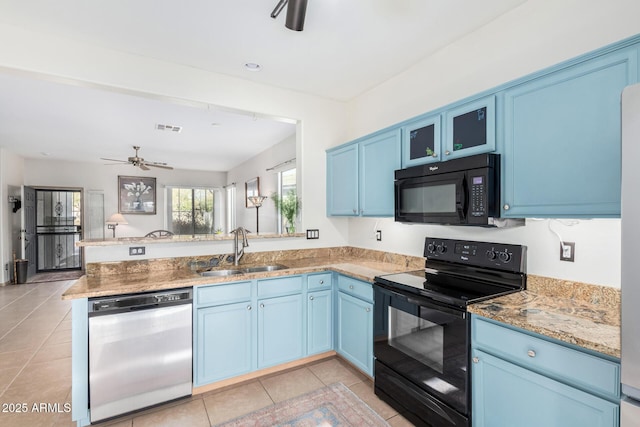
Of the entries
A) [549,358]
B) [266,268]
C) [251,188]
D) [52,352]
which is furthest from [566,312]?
[251,188]

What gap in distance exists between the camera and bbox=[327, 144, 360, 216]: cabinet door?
10.1ft

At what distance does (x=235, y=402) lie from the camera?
2.31 meters

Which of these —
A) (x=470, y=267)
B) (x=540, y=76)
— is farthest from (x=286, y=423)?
(x=540, y=76)

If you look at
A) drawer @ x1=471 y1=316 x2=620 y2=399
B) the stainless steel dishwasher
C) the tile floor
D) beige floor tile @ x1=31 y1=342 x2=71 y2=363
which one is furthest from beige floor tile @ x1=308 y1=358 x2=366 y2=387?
beige floor tile @ x1=31 y1=342 x2=71 y2=363

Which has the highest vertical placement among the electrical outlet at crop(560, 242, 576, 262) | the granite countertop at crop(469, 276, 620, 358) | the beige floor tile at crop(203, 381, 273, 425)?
the electrical outlet at crop(560, 242, 576, 262)

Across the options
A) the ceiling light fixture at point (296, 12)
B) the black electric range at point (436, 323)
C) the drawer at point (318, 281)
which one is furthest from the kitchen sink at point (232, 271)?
the ceiling light fixture at point (296, 12)

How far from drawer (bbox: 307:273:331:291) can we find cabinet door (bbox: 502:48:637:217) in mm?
1602

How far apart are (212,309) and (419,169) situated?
1.88m

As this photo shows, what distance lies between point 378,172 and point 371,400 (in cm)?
182

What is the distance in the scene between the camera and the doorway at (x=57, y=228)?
7250 mm

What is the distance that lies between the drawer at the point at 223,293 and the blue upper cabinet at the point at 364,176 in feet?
4.20

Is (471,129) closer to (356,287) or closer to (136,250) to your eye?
(356,287)

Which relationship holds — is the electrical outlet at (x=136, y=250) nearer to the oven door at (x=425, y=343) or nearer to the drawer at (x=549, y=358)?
the oven door at (x=425, y=343)

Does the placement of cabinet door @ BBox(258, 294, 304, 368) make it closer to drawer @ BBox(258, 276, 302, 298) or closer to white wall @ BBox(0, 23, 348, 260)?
drawer @ BBox(258, 276, 302, 298)
